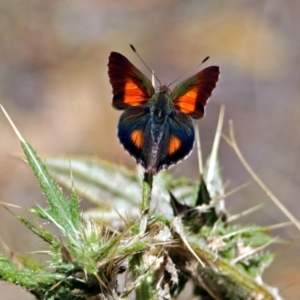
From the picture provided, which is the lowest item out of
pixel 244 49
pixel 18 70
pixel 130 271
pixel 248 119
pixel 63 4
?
pixel 130 271

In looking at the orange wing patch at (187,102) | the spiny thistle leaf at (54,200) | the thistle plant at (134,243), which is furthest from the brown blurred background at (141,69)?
the spiny thistle leaf at (54,200)

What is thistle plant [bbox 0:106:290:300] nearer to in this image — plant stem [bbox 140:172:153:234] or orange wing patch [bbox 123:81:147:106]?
plant stem [bbox 140:172:153:234]

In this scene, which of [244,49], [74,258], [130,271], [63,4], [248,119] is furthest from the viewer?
[63,4]

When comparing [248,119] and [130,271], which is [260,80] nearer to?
[248,119]

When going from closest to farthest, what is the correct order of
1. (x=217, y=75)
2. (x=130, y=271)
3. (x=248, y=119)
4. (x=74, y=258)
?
(x=74, y=258) < (x=130, y=271) < (x=217, y=75) < (x=248, y=119)

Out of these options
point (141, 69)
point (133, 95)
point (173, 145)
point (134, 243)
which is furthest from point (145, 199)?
point (141, 69)

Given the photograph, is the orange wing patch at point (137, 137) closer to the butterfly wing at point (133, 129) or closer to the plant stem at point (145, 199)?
the butterfly wing at point (133, 129)

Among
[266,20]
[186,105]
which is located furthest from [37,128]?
[186,105]
